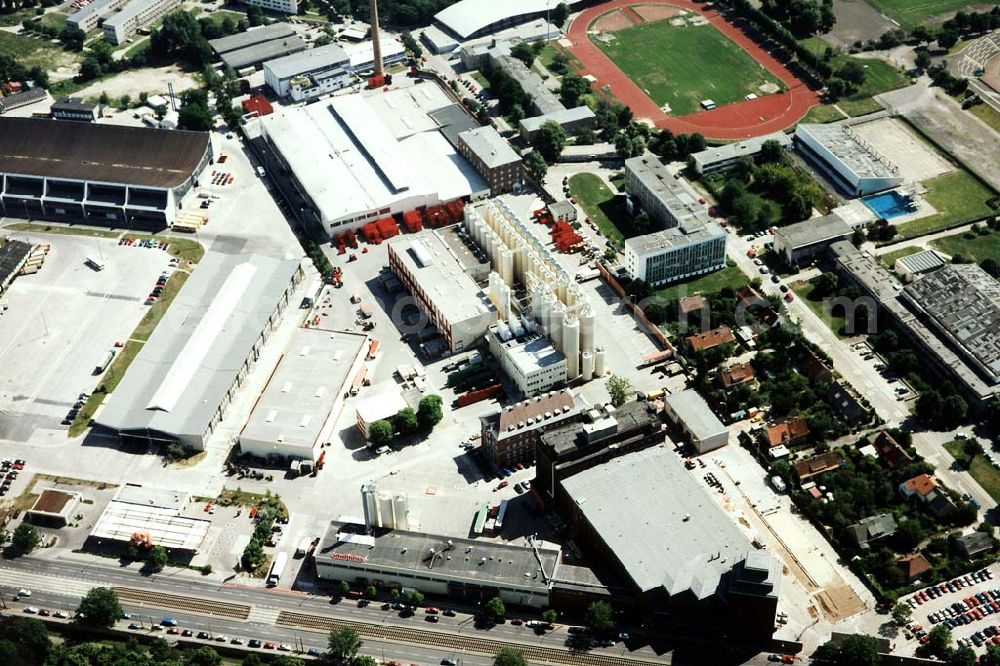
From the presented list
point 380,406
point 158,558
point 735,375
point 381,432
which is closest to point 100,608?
point 158,558

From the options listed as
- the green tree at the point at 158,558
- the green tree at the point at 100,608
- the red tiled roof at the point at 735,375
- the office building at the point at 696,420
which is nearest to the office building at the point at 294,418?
the green tree at the point at 158,558

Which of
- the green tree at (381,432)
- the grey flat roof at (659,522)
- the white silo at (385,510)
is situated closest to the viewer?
the grey flat roof at (659,522)

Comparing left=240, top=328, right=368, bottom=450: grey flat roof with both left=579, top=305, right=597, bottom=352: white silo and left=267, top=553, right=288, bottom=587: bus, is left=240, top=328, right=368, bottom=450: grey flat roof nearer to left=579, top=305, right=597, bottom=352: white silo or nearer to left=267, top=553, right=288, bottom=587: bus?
left=267, top=553, right=288, bottom=587: bus

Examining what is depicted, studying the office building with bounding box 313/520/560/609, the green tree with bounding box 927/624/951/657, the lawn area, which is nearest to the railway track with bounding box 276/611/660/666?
the office building with bounding box 313/520/560/609

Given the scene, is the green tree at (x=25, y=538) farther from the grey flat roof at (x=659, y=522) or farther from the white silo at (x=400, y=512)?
the grey flat roof at (x=659, y=522)

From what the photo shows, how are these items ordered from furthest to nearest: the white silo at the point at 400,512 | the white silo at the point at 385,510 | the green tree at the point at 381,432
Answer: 1. the green tree at the point at 381,432
2. the white silo at the point at 400,512
3. the white silo at the point at 385,510

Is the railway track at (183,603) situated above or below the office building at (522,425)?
below

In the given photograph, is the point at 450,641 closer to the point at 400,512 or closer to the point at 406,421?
the point at 400,512
